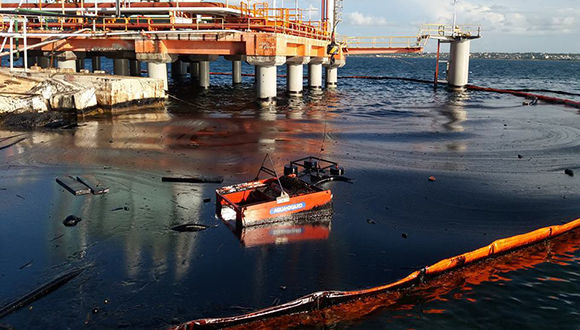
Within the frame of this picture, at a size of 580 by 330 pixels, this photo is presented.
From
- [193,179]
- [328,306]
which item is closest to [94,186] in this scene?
[193,179]

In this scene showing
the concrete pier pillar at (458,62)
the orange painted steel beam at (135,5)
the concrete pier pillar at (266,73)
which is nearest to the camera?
the concrete pier pillar at (266,73)

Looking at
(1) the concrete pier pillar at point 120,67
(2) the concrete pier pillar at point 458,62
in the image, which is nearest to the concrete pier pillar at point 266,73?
(1) the concrete pier pillar at point 120,67

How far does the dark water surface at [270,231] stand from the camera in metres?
9.88

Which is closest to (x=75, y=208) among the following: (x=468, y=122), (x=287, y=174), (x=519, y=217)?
(x=287, y=174)

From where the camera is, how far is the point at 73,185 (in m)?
16.5

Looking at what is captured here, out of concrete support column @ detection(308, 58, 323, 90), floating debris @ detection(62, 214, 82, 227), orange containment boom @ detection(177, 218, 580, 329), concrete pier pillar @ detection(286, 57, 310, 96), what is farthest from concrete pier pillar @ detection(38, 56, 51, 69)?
orange containment boom @ detection(177, 218, 580, 329)

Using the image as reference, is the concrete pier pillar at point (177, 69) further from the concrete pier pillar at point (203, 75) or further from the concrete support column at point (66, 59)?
the concrete support column at point (66, 59)

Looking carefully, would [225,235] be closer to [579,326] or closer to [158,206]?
[158,206]

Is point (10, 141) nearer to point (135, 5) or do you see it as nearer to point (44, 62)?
point (135, 5)

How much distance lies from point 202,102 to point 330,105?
32.9ft

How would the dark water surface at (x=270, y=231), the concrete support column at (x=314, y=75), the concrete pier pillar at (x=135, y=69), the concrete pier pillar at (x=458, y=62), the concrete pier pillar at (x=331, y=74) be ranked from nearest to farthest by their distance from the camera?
1. the dark water surface at (x=270, y=231)
2. the concrete pier pillar at (x=135, y=69)
3. the concrete support column at (x=314, y=75)
4. the concrete pier pillar at (x=458, y=62)
5. the concrete pier pillar at (x=331, y=74)

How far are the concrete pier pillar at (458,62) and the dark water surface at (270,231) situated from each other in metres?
31.0

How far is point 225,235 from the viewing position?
43.0ft

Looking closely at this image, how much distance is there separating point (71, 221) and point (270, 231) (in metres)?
5.11
